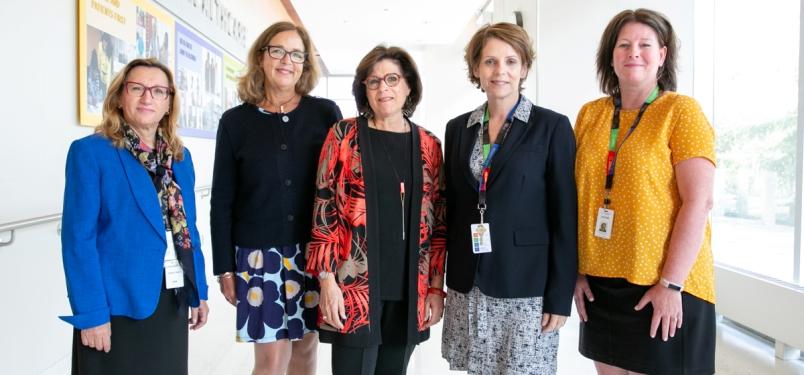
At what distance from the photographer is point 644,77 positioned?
70.1 inches

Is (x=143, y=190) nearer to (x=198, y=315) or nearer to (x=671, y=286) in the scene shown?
(x=198, y=315)

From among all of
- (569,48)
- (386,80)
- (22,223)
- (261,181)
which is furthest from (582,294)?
(569,48)

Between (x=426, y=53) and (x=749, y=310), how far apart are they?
35.2ft

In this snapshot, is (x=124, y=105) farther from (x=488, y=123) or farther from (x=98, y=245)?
(x=488, y=123)

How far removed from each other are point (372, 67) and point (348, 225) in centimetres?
55

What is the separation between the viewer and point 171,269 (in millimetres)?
1729

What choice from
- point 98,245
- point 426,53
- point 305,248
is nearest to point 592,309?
point 305,248

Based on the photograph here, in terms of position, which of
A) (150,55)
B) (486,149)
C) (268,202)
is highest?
(150,55)

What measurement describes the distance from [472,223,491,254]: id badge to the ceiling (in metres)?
6.14

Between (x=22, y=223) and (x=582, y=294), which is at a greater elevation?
(x=22, y=223)

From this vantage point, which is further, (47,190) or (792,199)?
(792,199)

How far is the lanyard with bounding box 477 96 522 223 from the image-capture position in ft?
5.66

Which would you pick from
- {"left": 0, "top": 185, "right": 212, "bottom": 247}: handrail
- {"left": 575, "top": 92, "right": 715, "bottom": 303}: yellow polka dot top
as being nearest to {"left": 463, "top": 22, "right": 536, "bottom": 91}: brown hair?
{"left": 575, "top": 92, "right": 715, "bottom": 303}: yellow polka dot top

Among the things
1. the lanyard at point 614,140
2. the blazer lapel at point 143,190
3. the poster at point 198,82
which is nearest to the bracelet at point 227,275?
the blazer lapel at point 143,190
